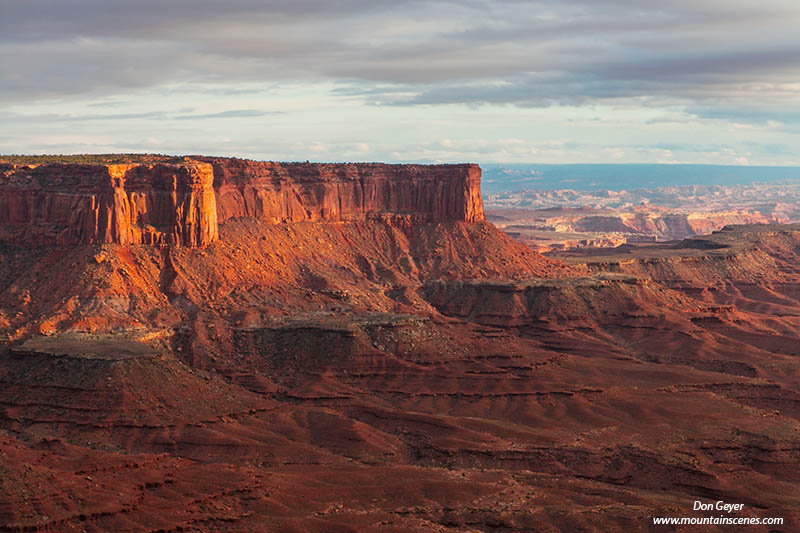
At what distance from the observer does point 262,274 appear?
445 feet

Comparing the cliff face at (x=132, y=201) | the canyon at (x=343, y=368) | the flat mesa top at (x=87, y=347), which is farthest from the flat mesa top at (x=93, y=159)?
the flat mesa top at (x=87, y=347)

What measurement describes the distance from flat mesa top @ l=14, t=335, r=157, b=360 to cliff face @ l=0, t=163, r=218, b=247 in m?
18.1

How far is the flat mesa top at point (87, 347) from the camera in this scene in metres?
103

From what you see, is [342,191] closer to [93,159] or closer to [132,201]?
[93,159]

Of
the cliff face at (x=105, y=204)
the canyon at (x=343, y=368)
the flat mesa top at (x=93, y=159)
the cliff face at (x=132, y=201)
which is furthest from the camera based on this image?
the flat mesa top at (x=93, y=159)

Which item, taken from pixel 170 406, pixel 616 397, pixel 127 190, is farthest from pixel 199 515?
pixel 127 190

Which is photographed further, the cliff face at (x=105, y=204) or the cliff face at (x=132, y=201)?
the cliff face at (x=132, y=201)

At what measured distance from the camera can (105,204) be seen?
124 m

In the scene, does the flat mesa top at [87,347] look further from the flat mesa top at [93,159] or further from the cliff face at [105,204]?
the flat mesa top at [93,159]

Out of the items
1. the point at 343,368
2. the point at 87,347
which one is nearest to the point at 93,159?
the point at 87,347

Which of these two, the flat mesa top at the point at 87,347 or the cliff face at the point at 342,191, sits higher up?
the cliff face at the point at 342,191

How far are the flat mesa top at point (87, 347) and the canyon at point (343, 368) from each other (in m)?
0.48

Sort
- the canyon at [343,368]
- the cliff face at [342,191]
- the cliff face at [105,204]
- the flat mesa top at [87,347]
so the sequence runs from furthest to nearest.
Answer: the cliff face at [342,191] < the cliff face at [105,204] < the flat mesa top at [87,347] < the canyon at [343,368]

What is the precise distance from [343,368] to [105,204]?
33.4 metres
